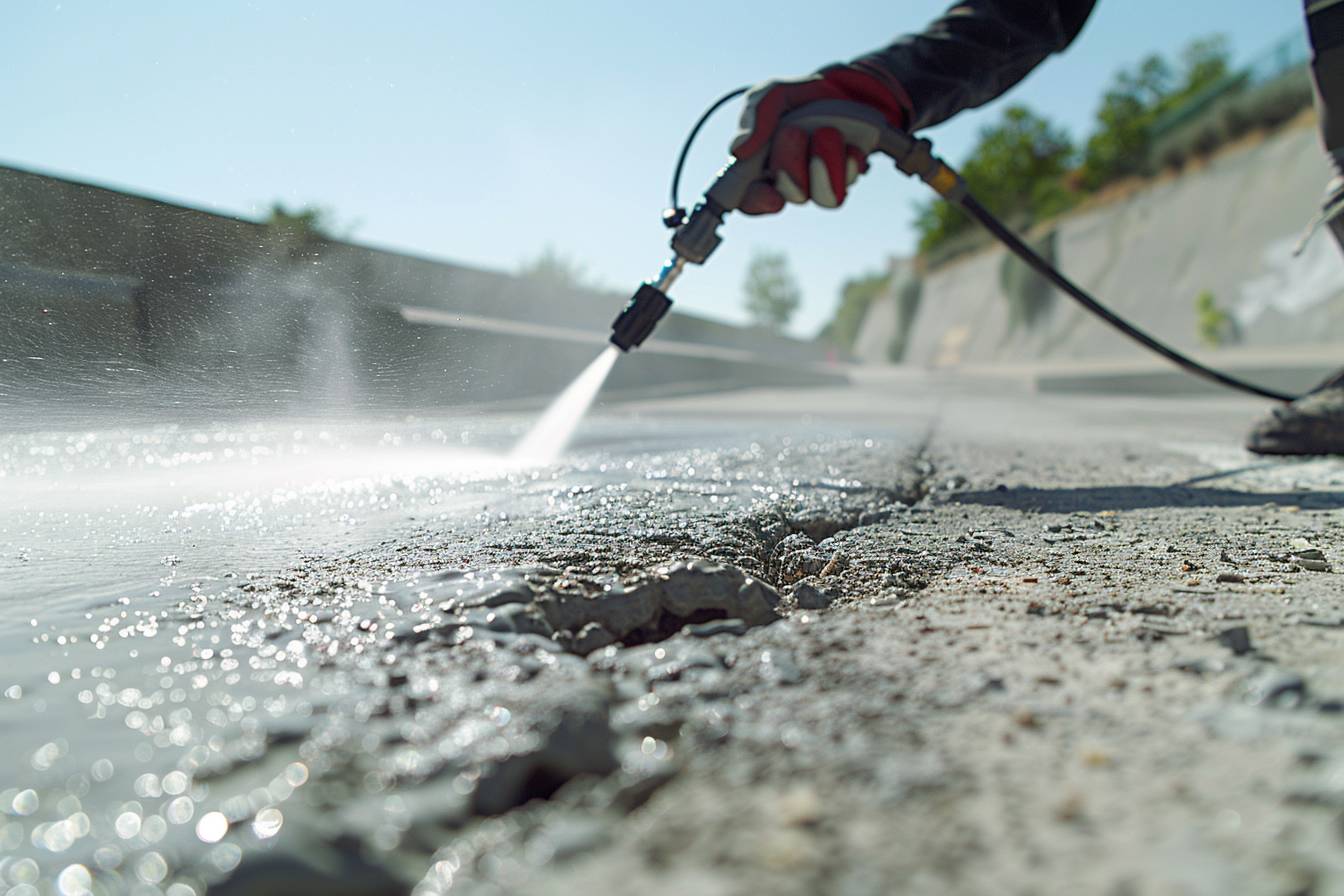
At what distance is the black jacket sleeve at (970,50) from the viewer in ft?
6.47

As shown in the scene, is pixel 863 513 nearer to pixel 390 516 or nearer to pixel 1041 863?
pixel 390 516

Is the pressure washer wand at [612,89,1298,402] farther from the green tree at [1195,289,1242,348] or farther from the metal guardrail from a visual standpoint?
the metal guardrail

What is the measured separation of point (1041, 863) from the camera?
0.38 meters

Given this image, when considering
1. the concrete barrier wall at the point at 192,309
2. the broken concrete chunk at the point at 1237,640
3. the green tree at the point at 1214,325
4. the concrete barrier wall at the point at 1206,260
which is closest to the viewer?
the broken concrete chunk at the point at 1237,640

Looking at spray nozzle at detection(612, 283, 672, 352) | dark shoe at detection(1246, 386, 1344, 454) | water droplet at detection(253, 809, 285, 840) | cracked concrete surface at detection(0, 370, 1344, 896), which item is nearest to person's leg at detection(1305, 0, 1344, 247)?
dark shoe at detection(1246, 386, 1344, 454)

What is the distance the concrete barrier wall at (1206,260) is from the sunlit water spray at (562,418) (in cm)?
1219

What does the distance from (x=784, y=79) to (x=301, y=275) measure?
1.12 m

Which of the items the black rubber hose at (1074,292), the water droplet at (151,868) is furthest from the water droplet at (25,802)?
the black rubber hose at (1074,292)

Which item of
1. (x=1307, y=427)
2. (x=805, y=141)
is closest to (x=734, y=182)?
(x=805, y=141)

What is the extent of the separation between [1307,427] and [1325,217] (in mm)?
603

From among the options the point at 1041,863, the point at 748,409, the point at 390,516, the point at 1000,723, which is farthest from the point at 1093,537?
the point at 748,409

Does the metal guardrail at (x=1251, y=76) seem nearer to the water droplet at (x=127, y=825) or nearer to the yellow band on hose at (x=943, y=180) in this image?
the yellow band on hose at (x=943, y=180)

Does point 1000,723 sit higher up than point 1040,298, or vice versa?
point 1040,298

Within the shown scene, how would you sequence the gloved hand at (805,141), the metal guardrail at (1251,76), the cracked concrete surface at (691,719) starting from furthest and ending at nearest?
the metal guardrail at (1251,76) → the gloved hand at (805,141) → the cracked concrete surface at (691,719)
